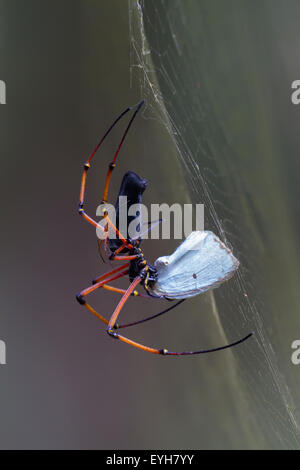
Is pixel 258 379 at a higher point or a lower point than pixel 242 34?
lower

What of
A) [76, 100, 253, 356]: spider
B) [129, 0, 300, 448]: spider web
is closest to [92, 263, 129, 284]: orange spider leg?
[76, 100, 253, 356]: spider

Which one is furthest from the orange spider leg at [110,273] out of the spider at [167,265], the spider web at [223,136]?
the spider web at [223,136]

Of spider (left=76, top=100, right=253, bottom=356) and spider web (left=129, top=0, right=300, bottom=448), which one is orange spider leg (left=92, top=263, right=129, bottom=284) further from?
spider web (left=129, top=0, right=300, bottom=448)

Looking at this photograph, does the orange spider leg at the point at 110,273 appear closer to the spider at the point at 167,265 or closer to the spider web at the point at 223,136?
the spider at the point at 167,265

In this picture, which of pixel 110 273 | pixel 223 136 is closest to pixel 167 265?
pixel 110 273
